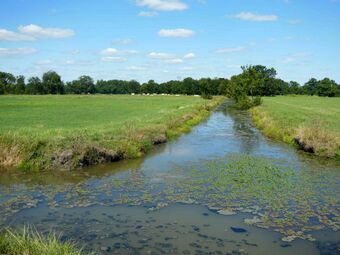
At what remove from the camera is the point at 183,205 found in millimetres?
12367

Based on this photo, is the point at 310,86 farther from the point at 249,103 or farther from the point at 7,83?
the point at 7,83

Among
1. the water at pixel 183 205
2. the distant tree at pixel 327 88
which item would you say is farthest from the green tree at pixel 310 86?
the water at pixel 183 205

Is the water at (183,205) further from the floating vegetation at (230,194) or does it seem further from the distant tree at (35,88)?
the distant tree at (35,88)

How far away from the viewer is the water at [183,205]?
9430 mm

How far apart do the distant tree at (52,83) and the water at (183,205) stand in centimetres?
14196

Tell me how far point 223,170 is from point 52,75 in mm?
147735

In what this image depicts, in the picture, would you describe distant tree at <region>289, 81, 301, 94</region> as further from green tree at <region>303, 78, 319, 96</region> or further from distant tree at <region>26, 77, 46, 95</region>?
distant tree at <region>26, 77, 46, 95</region>

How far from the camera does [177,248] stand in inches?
356

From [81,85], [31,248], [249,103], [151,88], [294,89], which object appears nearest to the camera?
[31,248]

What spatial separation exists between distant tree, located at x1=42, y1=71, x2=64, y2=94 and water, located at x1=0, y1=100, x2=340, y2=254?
141959 millimetres

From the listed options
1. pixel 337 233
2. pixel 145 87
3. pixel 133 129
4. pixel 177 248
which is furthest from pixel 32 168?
pixel 145 87

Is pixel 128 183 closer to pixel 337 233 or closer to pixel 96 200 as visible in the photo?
pixel 96 200

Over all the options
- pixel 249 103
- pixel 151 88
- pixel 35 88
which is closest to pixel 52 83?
pixel 35 88

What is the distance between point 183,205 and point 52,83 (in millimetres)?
149303
